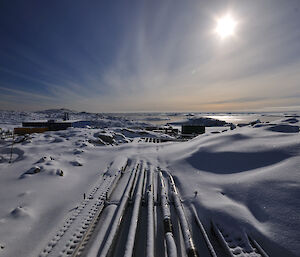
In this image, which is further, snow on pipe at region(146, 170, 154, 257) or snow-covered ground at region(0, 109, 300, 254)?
snow-covered ground at region(0, 109, 300, 254)

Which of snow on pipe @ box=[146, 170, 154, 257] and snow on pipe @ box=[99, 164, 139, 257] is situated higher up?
snow on pipe @ box=[99, 164, 139, 257]

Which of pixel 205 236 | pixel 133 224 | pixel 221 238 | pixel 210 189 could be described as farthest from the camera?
pixel 210 189

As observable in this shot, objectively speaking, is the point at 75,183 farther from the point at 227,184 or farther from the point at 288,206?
the point at 288,206

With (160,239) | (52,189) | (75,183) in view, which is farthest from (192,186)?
(52,189)

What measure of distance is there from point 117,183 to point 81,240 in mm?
2432

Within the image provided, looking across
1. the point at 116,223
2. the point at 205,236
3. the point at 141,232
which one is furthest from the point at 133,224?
the point at 205,236

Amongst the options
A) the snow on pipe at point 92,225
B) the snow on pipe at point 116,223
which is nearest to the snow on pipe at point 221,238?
the snow on pipe at point 116,223

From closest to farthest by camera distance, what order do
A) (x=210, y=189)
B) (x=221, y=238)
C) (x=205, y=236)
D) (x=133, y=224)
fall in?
1. (x=221, y=238)
2. (x=205, y=236)
3. (x=133, y=224)
4. (x=210, y=189)

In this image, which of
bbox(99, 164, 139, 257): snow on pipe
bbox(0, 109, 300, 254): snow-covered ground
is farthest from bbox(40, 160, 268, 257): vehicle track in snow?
bbox(0, 109, 300, 254): snow-covered ground

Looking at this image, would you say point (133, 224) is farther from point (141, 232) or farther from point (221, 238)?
point (221, 238)

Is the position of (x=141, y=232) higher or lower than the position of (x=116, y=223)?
lower

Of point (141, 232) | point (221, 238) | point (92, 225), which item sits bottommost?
point (141, 232)

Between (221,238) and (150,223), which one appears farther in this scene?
(150,223)

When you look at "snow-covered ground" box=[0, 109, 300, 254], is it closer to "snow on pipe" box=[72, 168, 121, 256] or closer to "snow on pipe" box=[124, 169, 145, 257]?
"snow on pipe" box=[72, 168, 121, 256]
